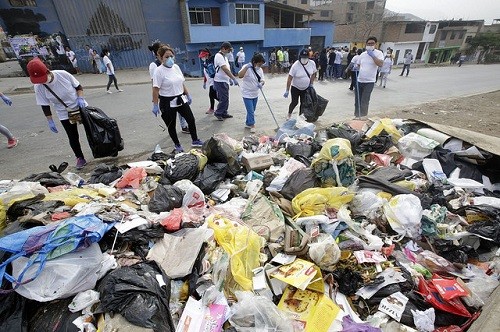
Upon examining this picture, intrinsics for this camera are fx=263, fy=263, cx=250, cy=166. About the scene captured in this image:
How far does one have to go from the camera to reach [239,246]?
2.08 metres

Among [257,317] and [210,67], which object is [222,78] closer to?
[210,67]

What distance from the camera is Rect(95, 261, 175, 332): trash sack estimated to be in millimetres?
1536

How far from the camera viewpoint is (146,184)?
3180mm

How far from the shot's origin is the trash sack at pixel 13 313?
1548 millimetres

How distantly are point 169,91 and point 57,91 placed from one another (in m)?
1.43

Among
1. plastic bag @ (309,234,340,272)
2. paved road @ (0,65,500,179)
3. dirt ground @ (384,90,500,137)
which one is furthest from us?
dirt ground @ (384,90,500,137)

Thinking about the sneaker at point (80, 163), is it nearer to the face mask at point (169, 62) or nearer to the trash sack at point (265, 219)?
the face mask at point (169, 62)

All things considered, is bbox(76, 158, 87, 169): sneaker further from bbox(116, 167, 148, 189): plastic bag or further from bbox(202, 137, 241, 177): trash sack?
bbox(202, 137, 241, 177): trash sack

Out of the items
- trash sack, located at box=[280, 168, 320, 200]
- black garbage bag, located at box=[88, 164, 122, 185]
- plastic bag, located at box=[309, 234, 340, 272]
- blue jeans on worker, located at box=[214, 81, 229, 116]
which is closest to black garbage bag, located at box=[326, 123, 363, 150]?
trash sack, located at box=[280, 168, 320, 200]

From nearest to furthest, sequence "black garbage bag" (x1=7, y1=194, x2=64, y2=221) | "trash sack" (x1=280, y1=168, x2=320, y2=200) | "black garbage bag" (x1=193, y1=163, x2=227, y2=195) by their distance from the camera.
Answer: "black garbage bag" (x1=7, y1=194, x2=64, y2=221) < "trash sack" (x1=280, y1=168, x2=320, y2=200) < "black garbage bag" (x1=193, y1=163, x2=227, y2=195)

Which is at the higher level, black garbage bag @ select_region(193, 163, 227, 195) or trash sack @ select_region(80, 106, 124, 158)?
trash sack @ select_region(80, 106, 124, 158)

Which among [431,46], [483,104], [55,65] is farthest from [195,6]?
[431,46]

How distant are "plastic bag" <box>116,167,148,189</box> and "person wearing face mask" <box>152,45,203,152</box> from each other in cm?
105

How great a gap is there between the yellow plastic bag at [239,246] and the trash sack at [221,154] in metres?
1.14
